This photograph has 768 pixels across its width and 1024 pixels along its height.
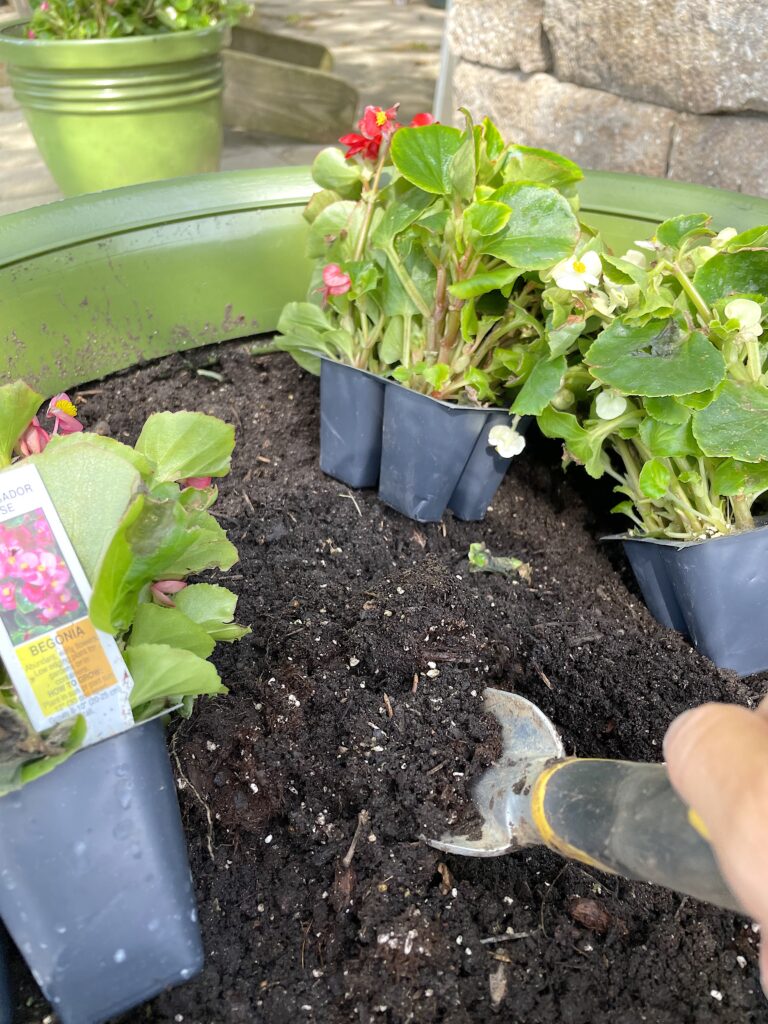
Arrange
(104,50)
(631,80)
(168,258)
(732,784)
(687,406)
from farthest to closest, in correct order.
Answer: (104,50), (631,80), (168,258), (687,406), (732,784)

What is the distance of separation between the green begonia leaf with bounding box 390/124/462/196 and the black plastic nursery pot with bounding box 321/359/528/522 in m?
0.25

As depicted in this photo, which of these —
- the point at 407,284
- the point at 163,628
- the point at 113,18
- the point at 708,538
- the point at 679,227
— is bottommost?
the point at 708,538

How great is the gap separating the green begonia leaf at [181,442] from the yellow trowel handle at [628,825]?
0.39m

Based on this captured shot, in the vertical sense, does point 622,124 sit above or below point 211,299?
above

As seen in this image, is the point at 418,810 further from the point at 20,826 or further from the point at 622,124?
the point at 622,124

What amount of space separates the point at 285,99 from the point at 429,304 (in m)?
2.41

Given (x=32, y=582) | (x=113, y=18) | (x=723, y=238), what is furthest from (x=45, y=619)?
(x=113, y=18)

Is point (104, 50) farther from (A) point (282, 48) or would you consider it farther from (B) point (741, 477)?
(B) point (741, 477)

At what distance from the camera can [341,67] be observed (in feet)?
13.5

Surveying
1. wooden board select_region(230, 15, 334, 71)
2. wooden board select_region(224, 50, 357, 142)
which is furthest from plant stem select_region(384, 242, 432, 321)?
wooden board select_region(230, 15, 334, 71)

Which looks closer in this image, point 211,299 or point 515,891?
point 515,891

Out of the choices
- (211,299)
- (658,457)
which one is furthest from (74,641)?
(211,299)

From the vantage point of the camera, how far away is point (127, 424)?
122cm

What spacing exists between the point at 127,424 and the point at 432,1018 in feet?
2.81
